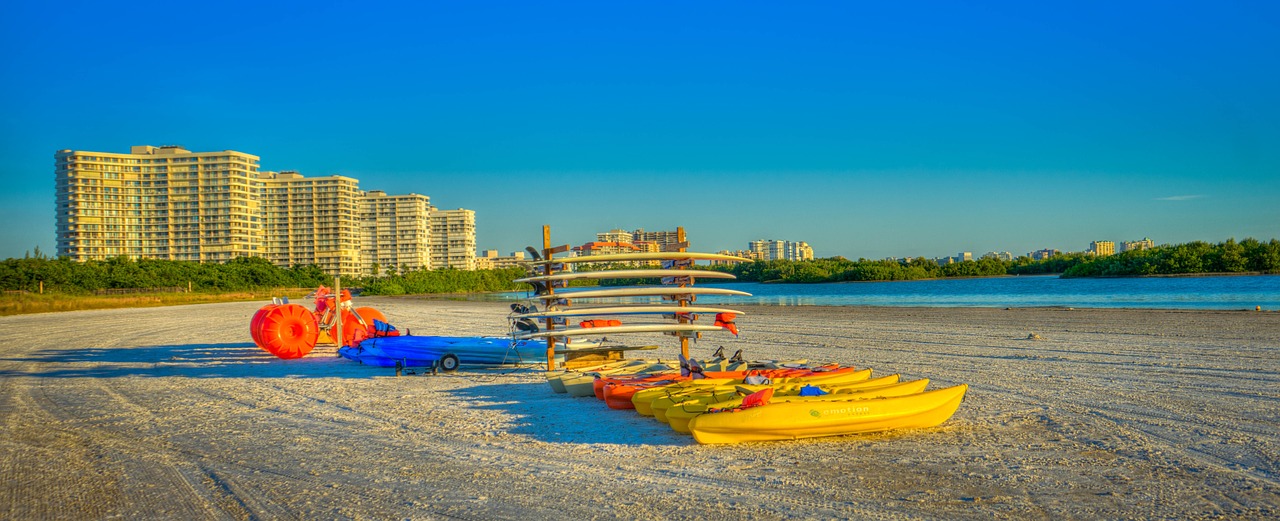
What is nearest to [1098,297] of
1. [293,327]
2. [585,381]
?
[585,381]

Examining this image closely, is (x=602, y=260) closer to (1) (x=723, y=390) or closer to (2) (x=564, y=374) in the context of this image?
(2) (x=564, y=374)

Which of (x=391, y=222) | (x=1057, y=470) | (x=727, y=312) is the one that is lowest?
(x=1057, y=470)

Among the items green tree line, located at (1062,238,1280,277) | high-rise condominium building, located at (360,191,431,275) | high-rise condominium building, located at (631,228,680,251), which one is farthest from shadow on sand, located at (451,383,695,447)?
high-rise condominium building, located at (360,191,431,275)

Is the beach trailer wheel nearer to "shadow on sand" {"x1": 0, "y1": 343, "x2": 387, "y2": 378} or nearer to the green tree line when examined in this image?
"shadow on sand" {"x1": 0, "y1": 343, "x2": 387, "y2": 378}

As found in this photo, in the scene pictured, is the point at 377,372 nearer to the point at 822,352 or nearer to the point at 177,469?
the point at 177,469

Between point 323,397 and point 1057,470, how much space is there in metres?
8.85

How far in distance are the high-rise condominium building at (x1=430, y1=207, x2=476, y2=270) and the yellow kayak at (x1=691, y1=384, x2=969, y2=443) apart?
171243 mm

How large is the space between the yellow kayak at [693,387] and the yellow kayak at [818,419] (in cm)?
101

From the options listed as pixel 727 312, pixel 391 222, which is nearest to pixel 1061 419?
pixel 727 312

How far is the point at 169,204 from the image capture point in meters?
114

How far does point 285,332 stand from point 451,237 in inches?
6514

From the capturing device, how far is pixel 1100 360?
42.8 feet

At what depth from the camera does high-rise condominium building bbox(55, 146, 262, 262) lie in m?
110

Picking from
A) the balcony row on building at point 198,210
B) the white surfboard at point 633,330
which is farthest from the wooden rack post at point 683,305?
the balcony row on building at point 198,210
